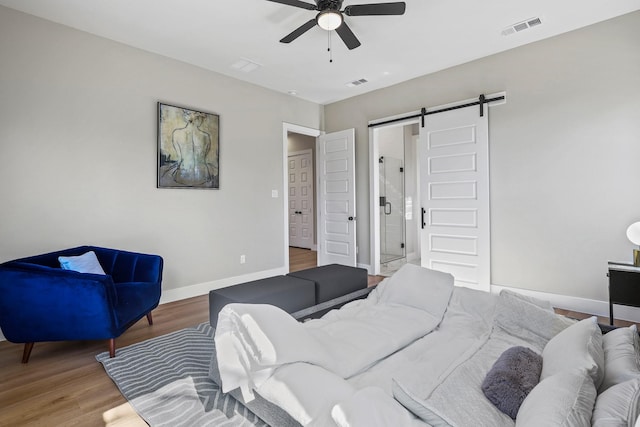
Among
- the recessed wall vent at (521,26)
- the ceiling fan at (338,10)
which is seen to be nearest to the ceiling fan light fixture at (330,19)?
the ceiling fan at (338,10)

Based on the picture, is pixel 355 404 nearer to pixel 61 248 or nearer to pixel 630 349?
pixel 630 349

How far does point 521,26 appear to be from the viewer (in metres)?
3.15

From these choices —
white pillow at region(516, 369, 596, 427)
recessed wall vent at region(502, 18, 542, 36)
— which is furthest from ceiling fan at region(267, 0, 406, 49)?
white pillow at region(516, 369, 596, 427)

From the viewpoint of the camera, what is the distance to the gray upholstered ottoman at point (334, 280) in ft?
9.05

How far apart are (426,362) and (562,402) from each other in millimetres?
702

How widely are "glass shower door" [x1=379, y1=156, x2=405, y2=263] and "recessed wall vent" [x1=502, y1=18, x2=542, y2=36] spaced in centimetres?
292

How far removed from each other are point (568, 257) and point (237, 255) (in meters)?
3.90

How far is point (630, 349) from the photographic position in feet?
4.38

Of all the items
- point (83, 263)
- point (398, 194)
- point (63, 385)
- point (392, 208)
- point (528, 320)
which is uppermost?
point (398, 194)

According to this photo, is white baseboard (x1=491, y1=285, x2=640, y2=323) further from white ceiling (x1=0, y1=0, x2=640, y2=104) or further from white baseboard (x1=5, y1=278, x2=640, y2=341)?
white ceiling (x1=0, y1=0, x2=640, y2=104)

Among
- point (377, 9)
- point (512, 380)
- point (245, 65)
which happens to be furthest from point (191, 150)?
point (512, 380)

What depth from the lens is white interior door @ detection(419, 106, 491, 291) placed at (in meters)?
3.84

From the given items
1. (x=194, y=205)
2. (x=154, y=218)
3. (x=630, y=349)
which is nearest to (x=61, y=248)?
(x=154, y=218)

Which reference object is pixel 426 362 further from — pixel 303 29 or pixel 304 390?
pixel 303 29
